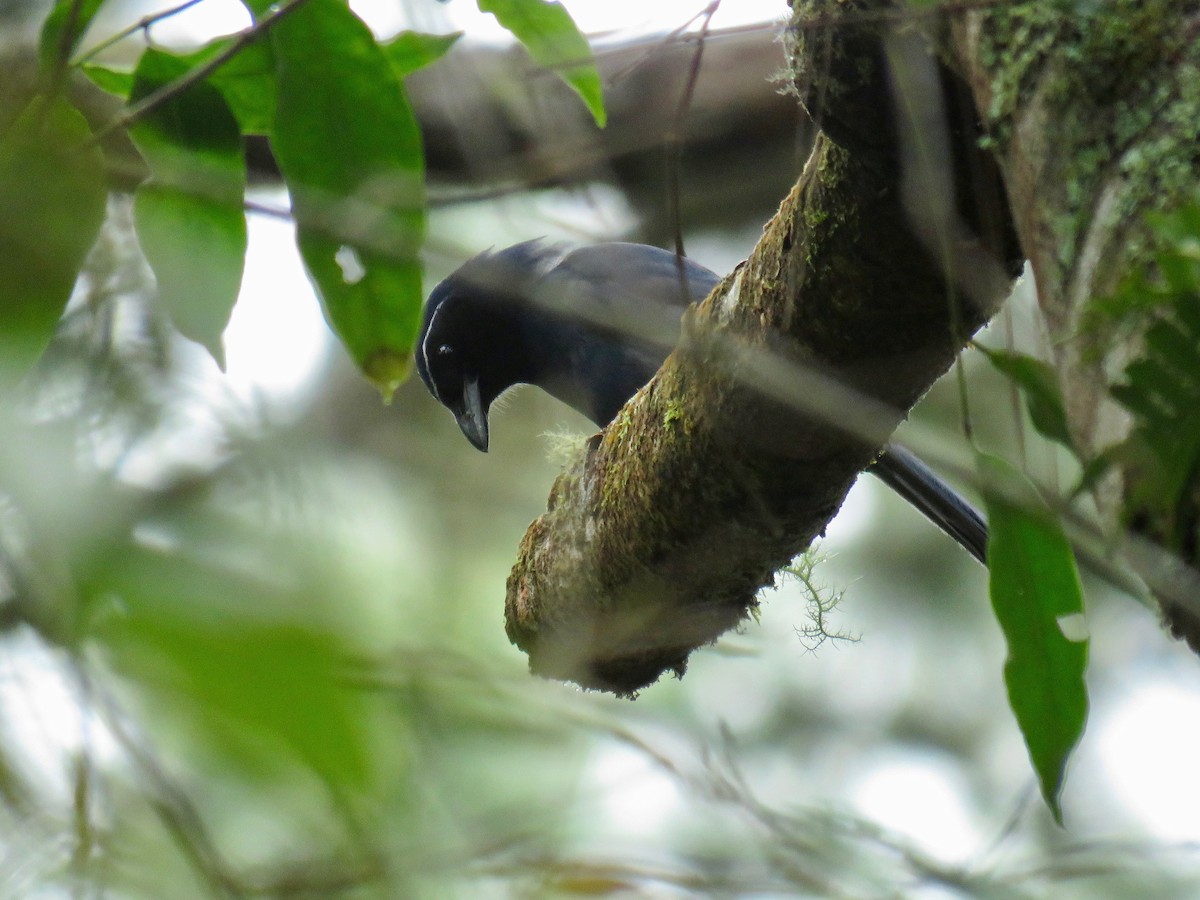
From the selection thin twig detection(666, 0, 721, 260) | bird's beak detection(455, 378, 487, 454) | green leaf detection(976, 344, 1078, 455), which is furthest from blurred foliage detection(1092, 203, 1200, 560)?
bird's beak detection(455, 378, 487, 454)

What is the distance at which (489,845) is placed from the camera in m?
2.87

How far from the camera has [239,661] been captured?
55cm

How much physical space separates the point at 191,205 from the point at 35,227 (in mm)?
891

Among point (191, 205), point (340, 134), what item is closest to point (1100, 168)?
point (340, 134)

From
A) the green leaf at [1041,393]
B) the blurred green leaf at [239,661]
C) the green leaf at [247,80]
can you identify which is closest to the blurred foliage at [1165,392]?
the green leaf at [1041,393]

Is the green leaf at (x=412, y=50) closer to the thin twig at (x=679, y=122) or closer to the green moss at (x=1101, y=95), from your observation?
the thin twig at (x=679, y=122)

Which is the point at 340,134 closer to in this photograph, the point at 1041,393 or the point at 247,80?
the point at 247,80

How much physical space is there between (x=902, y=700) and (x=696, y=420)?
6.25 metres

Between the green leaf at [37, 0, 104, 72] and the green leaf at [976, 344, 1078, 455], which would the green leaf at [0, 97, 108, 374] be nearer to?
the green leaf at [37, 0, 104, 72]

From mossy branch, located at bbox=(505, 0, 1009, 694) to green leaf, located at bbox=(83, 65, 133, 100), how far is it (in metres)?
0.97

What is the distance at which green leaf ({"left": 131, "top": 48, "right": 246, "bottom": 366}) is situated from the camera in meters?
1.62

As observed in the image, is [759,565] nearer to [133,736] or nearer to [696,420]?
[696,420]

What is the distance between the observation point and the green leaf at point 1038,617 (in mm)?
1451

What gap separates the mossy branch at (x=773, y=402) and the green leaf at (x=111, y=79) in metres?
0.97
